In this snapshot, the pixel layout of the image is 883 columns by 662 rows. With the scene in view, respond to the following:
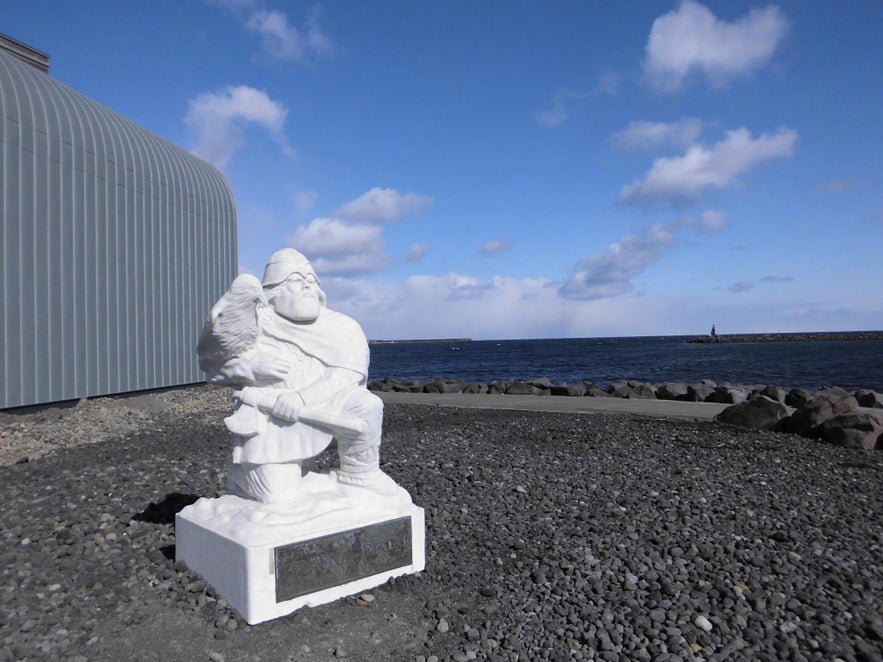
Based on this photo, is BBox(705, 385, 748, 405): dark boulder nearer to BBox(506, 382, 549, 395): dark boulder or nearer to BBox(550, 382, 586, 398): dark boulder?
BBox(550, 382, 586, 398): dark boulder

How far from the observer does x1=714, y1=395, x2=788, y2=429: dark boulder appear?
961cm

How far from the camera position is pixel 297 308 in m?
3.99

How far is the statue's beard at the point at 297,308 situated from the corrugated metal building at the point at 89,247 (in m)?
7.78

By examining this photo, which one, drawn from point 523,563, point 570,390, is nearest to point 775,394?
point 570,390

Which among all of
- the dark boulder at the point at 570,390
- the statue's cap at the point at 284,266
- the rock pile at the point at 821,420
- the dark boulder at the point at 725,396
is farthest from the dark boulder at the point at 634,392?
the statue's cap at the point at 284,266

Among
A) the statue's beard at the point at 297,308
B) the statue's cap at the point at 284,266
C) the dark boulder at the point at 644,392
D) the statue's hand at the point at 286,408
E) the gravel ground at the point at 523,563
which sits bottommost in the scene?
the gravel ground at the point at 523,563

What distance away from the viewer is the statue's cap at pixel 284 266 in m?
4.02

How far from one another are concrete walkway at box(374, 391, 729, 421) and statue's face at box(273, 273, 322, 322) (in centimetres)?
880

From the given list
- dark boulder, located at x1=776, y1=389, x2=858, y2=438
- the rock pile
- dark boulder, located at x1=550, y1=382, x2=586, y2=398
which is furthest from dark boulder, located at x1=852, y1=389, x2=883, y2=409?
dark boulder, located at x1=550, y1=382, x2=586, y2=398

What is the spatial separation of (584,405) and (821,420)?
5.01 meters

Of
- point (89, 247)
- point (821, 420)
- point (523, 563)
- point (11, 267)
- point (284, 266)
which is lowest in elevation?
point (523, 563)

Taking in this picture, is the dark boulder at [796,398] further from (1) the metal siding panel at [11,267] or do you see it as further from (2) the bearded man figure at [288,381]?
(1) the metal siding panel at [11,267]

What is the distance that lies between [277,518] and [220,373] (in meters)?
0.96

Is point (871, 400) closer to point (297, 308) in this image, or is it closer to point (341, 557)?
point (341, 557)
